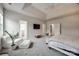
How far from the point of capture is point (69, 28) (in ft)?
6.50

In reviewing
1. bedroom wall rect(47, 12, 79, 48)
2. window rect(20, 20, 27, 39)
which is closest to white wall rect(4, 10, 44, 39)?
window rect(20, 20, 27, 39)

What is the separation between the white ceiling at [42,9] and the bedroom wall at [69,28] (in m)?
0.11

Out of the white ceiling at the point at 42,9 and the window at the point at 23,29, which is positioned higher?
the white ceiling at the point at 42,9

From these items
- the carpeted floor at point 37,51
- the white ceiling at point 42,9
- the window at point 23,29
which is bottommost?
the carpeted floor at point 37,51

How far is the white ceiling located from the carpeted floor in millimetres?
513

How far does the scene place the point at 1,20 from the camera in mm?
1968

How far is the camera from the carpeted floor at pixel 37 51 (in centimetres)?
197

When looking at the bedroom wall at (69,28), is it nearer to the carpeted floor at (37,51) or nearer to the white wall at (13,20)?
the carpeted floor at (37,51)

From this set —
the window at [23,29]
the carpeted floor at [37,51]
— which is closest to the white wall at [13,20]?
the window at [23,29]

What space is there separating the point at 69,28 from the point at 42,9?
65cm

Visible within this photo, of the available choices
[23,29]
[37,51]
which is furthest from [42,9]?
[37,51]

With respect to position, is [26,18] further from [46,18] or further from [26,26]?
[46,18]

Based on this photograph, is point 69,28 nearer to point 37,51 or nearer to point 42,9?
point 42,9

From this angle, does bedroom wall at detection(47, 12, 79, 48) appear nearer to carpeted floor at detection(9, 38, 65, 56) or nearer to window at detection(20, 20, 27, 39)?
carpeted floor at detection(9, 38, 65, 56)
